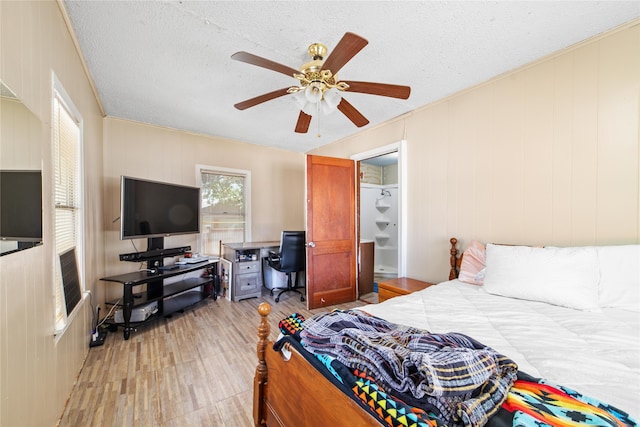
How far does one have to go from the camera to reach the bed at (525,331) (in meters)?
0.83

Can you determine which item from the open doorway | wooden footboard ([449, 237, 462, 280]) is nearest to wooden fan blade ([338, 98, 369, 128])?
wooden footboard ([449, 237, 462, 280])

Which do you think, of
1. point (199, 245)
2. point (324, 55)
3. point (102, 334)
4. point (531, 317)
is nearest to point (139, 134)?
point (199, 245)

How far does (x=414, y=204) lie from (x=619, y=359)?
2149mm

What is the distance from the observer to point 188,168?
3.80m

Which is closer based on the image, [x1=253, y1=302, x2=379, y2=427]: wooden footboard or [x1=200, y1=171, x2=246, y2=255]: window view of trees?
[x1=253, y1=302, x2=379, y2=427]: wooden footboard

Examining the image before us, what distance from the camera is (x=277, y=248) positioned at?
13.6 ft

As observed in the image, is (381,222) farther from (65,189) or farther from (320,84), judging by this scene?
(65,189)

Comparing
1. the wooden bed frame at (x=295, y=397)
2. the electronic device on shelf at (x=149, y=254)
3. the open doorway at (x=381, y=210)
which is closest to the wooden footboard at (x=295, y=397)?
the wooden bed frame at (x=295, y=397)

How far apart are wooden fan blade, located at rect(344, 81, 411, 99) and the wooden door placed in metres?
1.57

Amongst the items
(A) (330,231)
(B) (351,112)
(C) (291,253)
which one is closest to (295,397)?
(B) (351,112)

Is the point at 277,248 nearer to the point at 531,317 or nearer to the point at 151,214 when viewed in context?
the point at 151,214

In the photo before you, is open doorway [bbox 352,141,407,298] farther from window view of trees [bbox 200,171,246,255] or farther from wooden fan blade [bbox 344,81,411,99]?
wooden fan blade [bbox 344,81,411,99]

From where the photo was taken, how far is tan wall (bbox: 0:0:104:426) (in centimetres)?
96

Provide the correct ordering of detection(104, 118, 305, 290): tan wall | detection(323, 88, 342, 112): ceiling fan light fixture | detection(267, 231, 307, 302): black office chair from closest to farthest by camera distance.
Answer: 1. detection(323, 88, 342, 112): ceiling fan light fixture
2. detection(104, 118, 305, 290): tan wall
3. detection(267, 231, 307, 302): black office chair
